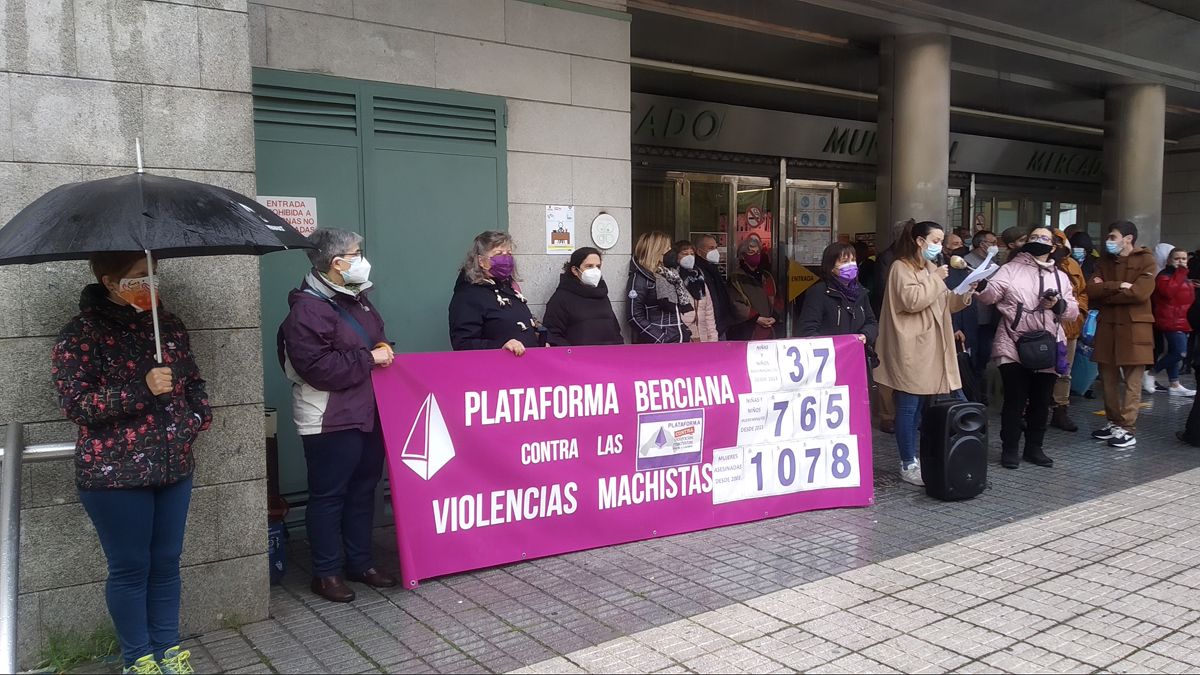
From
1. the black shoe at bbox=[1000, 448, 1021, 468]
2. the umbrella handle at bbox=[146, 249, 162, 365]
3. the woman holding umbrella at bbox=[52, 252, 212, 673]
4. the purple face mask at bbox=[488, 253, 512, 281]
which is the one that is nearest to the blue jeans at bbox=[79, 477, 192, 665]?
the woman holding umbrella at bbox=[52, 252, 212, 673]

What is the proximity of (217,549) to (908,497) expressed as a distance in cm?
456

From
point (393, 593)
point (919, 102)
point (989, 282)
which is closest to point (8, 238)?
point (393, 593)

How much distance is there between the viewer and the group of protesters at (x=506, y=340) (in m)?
3.45

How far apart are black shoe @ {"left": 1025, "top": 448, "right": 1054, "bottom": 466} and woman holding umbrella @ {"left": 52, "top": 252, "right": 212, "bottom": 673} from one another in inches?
253

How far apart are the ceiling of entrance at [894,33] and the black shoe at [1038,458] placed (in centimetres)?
454

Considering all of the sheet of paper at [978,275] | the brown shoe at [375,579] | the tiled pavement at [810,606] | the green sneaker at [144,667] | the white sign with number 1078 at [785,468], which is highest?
the sheet of paper at [978,275]

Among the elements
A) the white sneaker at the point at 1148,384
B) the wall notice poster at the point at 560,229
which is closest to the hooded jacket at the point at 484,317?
the wall notice poster at the point at 560,229

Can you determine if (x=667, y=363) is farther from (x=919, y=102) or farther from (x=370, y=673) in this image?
(x=919, y=102)

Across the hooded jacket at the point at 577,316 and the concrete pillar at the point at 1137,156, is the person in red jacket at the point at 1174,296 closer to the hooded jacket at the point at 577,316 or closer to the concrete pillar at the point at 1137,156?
the concrete pillar at the point at 1137,156

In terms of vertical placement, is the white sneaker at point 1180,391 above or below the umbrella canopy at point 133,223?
below

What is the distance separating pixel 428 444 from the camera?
4.66 m

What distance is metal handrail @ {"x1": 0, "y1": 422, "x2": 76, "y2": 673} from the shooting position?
3115 millimetres

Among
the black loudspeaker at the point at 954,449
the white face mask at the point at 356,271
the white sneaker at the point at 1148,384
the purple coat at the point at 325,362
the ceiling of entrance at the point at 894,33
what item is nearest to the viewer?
the purple coat at the point at 325,362

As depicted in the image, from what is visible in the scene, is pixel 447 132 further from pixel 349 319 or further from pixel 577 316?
pixel 349 319
